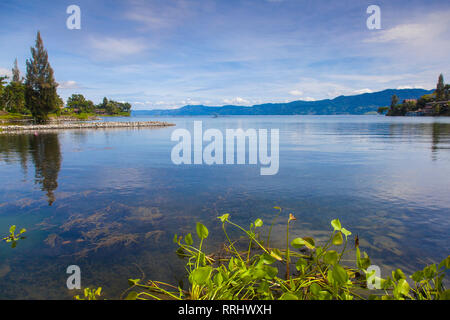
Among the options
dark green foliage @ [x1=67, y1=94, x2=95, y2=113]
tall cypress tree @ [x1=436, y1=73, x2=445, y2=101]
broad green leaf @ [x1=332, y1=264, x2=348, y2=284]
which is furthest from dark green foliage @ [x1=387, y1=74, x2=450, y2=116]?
dark green foliage @ [x1=67, y1=94, x2=95, y2=113]

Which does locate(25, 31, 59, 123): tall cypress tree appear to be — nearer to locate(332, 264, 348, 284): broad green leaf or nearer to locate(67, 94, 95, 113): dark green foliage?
locate(332, 264, 348, 284): broad green leaf

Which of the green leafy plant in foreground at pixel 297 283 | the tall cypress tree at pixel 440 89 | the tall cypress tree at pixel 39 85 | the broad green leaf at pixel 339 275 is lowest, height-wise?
the green leafy plant in foreground at pixel 297 283

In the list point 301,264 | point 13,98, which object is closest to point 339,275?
point 301,264

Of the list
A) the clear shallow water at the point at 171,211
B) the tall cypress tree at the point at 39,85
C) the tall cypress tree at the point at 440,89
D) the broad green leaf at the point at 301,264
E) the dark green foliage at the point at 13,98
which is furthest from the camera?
the tall cypress tree at the point at 440,89

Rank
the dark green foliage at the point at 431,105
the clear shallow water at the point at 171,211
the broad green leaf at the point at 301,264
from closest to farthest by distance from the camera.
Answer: the broad green leaf at the point at 301,264, the clear shallow water at the point at 171,211, the dark green foliage at the point at 431,105

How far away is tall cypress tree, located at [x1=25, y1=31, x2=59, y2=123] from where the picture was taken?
6925 centimetres

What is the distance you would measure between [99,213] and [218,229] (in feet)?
13.9

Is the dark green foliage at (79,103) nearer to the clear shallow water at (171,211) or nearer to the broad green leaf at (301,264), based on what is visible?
the clear shallow water at (171,211)

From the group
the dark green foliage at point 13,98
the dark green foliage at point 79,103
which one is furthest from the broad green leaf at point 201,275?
the dark green foliage at point 79,103

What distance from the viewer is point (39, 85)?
70.1 metres

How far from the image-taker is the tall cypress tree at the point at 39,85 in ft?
227

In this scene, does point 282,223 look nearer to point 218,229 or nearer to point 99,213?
point 218,229
